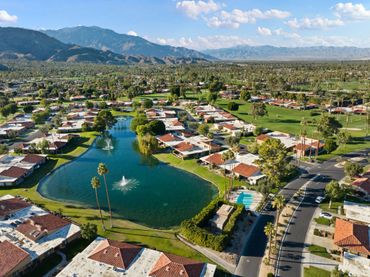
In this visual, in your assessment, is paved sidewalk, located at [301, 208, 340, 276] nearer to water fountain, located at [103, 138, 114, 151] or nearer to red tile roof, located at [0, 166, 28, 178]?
red tile roof, located at [0, 166, 28, 178]

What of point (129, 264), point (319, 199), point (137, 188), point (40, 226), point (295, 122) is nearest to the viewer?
point (129, 264)

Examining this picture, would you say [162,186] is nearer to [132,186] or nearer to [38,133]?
[132,186]

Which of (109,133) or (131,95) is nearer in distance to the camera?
(109,133)

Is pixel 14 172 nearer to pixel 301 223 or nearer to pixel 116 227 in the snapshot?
pixel 116 227

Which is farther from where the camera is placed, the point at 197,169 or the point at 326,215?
Result: the point at 197,169

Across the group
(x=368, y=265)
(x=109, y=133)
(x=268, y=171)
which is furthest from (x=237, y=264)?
(x=109, y=133)

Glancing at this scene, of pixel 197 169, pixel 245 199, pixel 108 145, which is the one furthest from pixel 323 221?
pixel 108 145

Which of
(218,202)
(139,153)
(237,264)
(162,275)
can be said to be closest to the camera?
(162,275)
